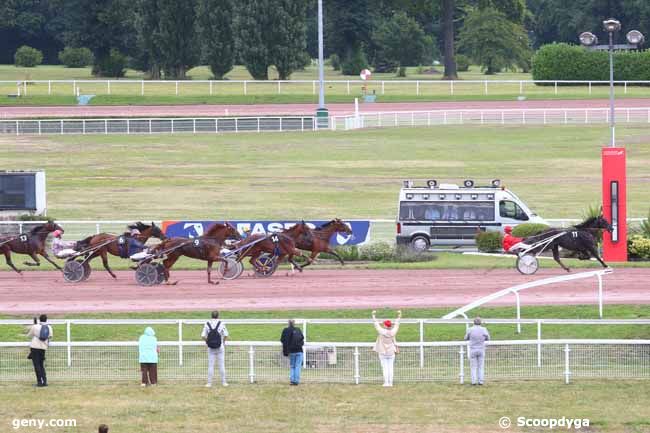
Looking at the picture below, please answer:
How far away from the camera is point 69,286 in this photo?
2553cm

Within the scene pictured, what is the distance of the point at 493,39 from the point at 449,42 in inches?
307

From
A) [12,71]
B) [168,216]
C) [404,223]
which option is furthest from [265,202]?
[12,71]

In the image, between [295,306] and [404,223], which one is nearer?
[295,306]

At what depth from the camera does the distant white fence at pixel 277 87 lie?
7131 centimetres

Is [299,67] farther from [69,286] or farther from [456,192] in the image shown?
[69,286]

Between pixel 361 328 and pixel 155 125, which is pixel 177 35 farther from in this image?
pixel 361 328

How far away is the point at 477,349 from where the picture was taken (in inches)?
672

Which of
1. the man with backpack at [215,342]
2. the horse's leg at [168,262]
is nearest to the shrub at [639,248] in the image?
the horse's leg at [168,262]

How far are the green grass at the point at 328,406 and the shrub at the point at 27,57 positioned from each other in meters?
79.9

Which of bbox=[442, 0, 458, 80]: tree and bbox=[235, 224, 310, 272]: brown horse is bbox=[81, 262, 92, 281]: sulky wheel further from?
bbox=[442, 0, 458, 80]: tree

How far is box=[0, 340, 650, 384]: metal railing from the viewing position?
1762cm

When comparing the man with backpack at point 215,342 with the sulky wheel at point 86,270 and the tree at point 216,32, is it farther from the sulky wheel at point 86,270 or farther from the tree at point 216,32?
the tree at point 216,32

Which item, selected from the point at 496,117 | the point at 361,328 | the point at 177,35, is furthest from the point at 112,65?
the point at 361,328

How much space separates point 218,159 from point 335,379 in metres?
33.2
